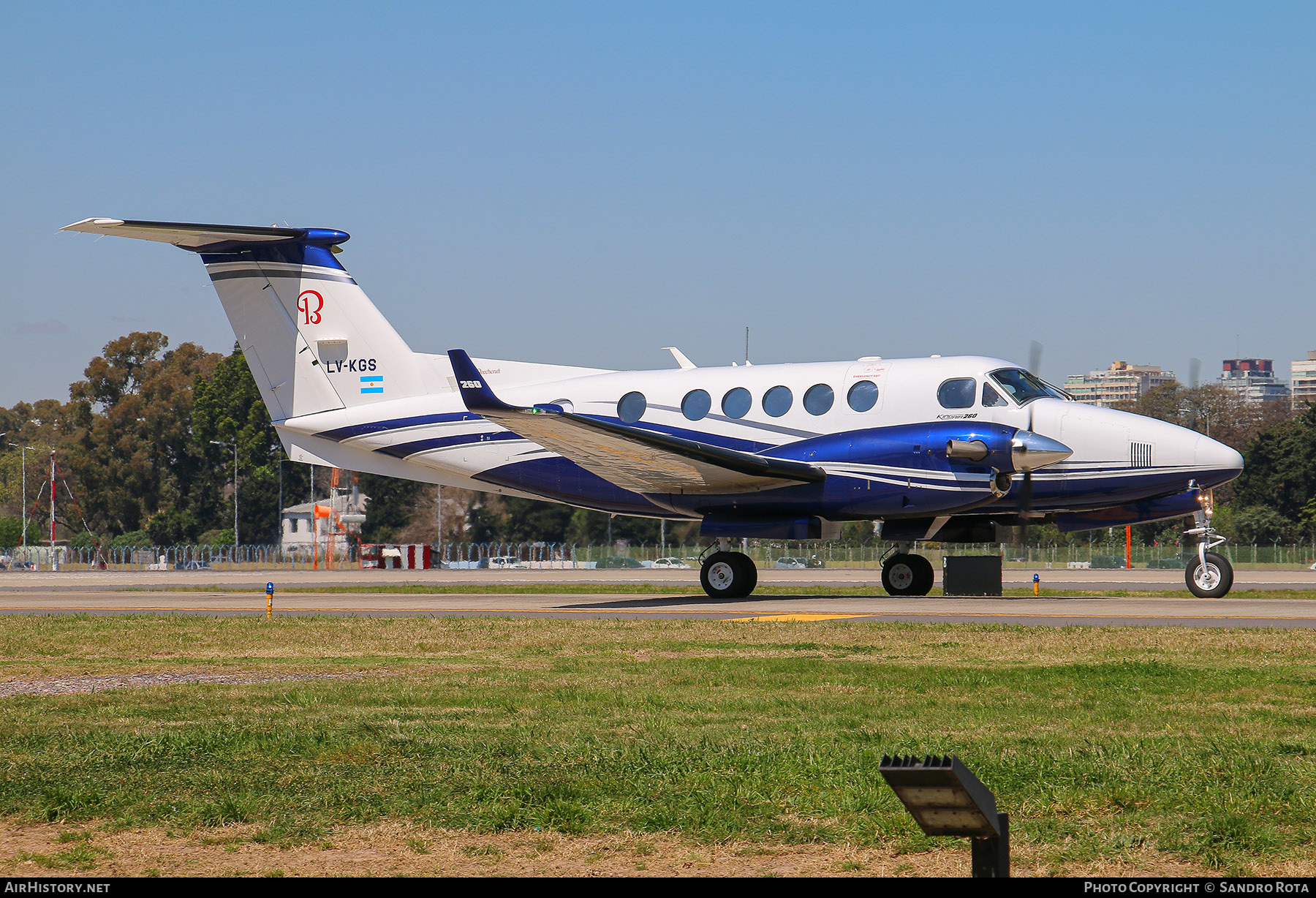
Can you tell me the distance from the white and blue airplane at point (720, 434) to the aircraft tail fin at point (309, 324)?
1.5 inches

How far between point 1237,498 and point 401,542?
66969 mm

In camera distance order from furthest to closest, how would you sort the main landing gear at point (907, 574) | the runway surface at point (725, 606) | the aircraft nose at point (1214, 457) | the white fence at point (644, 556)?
1. the white fence at point (644, 556)
2. the main landing gear at point (907, 574)
3. the aircraft nose at point (1214, 457)
4. the runway surface at point (725, 606)

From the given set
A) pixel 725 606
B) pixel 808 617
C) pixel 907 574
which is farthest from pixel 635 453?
pixel 907 574

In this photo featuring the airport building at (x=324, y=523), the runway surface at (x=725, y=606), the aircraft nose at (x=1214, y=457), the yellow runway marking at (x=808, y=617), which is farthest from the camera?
the airport building at (x=324, y=523)

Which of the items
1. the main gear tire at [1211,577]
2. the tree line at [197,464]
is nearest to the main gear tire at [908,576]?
the main gear tire at [1211,577]

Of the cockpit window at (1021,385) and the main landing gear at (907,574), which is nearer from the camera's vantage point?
the cockpit window at (1021,385)

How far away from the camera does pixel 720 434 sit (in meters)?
24.9

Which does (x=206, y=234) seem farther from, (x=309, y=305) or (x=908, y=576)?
(x=908, y=576)

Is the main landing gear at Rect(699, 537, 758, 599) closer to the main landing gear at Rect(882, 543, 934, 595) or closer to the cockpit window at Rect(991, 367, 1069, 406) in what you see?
the main landing gear at Rect(882, 543, 934, 595)

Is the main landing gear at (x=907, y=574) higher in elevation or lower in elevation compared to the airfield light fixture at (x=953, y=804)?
lower

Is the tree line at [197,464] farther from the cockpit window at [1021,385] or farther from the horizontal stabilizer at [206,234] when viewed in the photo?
the cockpit window at [1021,385]

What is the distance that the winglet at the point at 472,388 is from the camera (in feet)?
70.1

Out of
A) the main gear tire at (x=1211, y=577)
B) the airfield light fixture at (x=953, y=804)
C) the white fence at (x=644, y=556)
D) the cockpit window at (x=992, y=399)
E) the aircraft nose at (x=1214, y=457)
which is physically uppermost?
the cockpit window at (x=992, y=399)

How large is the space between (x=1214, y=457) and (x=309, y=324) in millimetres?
19060
